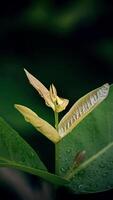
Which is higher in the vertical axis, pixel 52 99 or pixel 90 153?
pixel 52 99

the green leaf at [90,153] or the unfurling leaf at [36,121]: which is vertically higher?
the unfurling leaf at [36,121]

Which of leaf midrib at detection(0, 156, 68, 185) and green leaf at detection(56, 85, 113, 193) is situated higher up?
leaf midrib at detection(0, 156, 68, 185)

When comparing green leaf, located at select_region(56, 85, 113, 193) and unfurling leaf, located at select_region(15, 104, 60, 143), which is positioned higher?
unfurling leaf, located at select_region(15, 104, 60, 143)

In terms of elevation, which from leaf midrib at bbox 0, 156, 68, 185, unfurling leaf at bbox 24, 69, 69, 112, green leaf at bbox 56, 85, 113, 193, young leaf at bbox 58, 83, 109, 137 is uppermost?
unfurling leaf at bbox 24, 69, 69, 112

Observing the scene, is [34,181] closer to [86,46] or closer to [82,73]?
[82,73]

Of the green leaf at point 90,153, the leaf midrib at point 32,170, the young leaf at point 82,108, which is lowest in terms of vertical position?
the green leaf at point 90,153

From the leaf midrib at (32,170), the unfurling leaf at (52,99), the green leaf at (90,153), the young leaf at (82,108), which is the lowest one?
the green leaf at (90,153)

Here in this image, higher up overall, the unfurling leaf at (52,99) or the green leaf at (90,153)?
the unfurling leaf at (52,99)

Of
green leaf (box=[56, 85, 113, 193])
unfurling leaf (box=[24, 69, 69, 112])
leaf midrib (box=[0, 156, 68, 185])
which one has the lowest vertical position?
green leaf (box=[56, 85, 113, 193])
